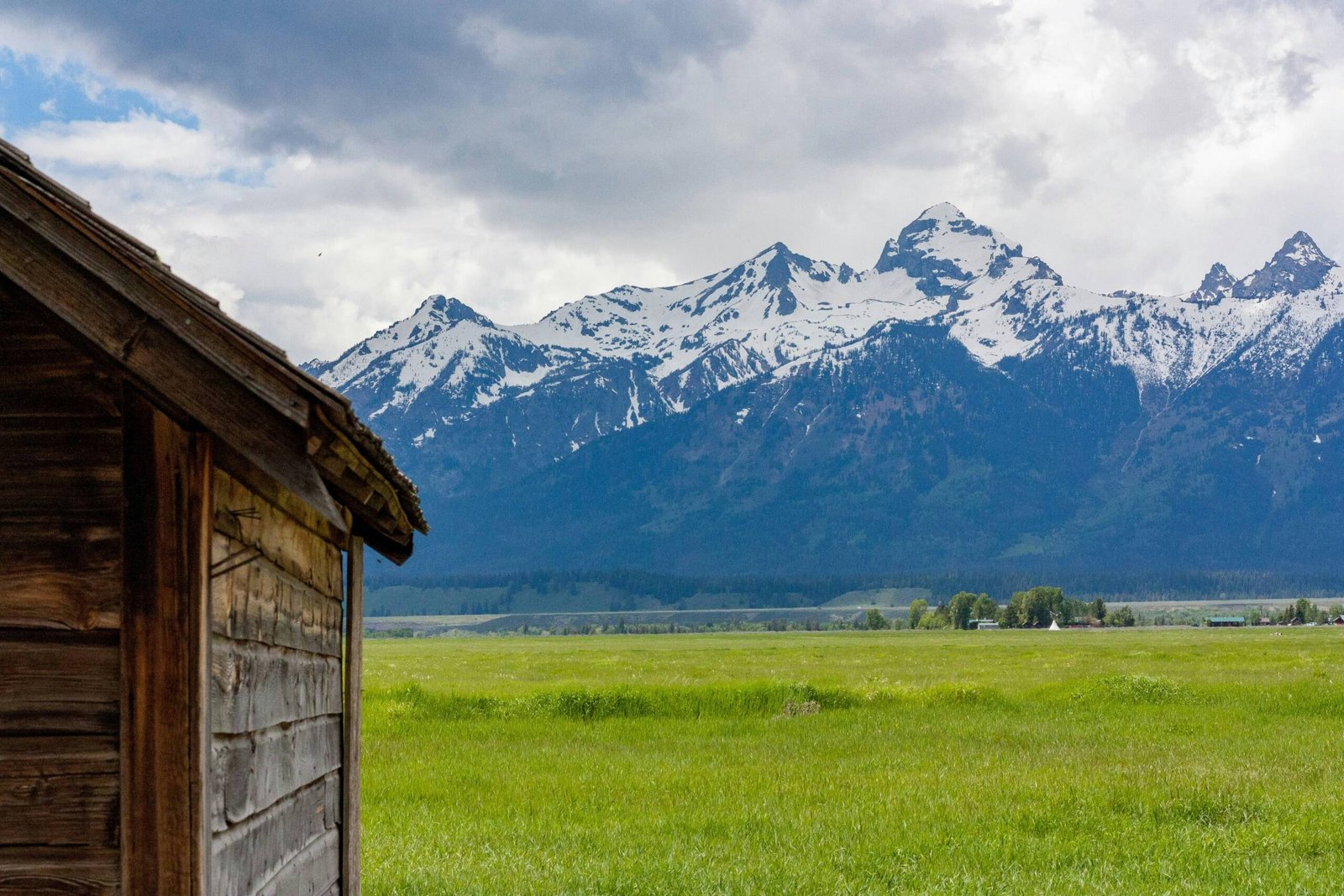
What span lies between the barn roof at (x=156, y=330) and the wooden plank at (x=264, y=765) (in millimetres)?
1379

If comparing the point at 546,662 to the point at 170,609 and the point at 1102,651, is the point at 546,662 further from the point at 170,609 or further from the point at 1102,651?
the point at 170,609

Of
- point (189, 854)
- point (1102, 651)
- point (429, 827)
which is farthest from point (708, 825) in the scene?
point (1102, 651)

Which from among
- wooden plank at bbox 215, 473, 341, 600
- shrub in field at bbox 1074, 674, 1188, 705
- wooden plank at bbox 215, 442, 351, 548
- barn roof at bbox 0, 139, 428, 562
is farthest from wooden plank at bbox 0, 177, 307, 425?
shrub in field at bbox 1074, 674, 1188, 705

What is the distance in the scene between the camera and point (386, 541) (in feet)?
30.6

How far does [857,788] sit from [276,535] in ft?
54.2

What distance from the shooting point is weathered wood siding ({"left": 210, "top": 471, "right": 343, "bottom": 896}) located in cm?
564

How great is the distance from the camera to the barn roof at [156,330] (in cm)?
516

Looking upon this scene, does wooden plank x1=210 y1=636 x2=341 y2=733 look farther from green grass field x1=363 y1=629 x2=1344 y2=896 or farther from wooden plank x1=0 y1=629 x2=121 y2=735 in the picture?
green grass field x1=363 y1=629 x2=1344 y2=896

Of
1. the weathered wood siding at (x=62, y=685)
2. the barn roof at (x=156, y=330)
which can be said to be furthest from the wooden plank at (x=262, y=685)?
the barn roof at (x=156, y=330)

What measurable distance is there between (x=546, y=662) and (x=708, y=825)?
55207 millimetres

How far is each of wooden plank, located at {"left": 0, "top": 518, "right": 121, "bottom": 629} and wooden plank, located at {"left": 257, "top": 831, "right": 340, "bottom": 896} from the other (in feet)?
5.86

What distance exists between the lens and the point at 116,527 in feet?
17.5

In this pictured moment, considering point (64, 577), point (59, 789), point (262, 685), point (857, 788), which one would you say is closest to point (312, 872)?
point (262, 685)

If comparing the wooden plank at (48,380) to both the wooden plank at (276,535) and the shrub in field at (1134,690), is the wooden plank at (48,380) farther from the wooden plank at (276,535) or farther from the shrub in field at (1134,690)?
the shrub in field at (1134,690)
